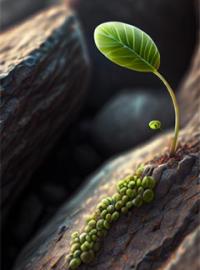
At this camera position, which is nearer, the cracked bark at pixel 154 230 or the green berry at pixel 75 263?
the cracked bark at pixel 154 230

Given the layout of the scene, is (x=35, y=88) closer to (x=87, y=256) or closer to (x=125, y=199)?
(x=125, y=199)

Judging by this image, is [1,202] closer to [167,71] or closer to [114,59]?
[114,59]

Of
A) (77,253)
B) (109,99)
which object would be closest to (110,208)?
(77,253)

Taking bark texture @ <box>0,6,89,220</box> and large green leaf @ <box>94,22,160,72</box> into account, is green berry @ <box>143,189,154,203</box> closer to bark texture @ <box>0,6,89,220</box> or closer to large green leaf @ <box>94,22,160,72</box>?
large green leaf @ <box>94,22,160,72</box>

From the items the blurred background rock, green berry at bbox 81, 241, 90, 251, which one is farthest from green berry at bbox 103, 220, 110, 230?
the blurred background rock

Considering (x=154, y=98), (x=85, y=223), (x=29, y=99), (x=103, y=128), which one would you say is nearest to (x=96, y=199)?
(x=85, y=223)

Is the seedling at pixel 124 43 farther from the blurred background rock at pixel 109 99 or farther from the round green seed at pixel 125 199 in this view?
the blurred background rock at pixel 109 99

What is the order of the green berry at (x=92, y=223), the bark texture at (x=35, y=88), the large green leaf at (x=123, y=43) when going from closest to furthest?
the large green leaf at (x=123, y=43)
the green berry at (x=92, y=223)
the bark texture at (x=35, y=88)

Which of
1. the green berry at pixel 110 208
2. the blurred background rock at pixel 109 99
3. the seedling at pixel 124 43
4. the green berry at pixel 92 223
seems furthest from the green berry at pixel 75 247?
the blurred background rock at pixel 109 99
